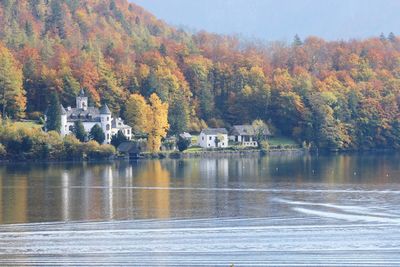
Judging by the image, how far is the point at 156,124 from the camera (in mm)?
86188

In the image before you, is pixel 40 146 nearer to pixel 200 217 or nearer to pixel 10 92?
pixel 10 92

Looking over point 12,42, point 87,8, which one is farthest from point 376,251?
point 87,8

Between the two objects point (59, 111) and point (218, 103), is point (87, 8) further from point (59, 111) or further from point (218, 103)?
point (59, 111)

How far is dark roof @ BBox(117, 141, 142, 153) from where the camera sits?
81.8 meters

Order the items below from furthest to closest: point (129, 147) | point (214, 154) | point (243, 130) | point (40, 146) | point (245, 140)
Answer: point (243, 130)
point (245, 140)
point (214, 154)
point (129, 147)
point (40, 146)

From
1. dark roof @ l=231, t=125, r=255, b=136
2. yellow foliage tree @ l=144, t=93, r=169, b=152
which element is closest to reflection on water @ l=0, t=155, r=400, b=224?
yellow foliage tree @ l=144, t=93, r=169, b=152

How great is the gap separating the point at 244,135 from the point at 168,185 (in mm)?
41396

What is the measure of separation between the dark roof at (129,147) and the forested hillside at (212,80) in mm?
6722

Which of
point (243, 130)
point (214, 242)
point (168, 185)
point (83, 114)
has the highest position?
point (83, 114)

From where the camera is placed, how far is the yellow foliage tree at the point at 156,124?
280ft

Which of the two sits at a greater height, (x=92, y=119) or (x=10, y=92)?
(x=10, y=92)

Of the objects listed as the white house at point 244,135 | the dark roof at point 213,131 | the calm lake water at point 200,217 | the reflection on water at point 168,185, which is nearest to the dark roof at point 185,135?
the dark roof at point 213,131

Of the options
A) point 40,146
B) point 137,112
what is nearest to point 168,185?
point 40,146

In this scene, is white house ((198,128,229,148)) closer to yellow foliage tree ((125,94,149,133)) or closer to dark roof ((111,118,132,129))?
yellow foliage tree ((125,94,149,133))
